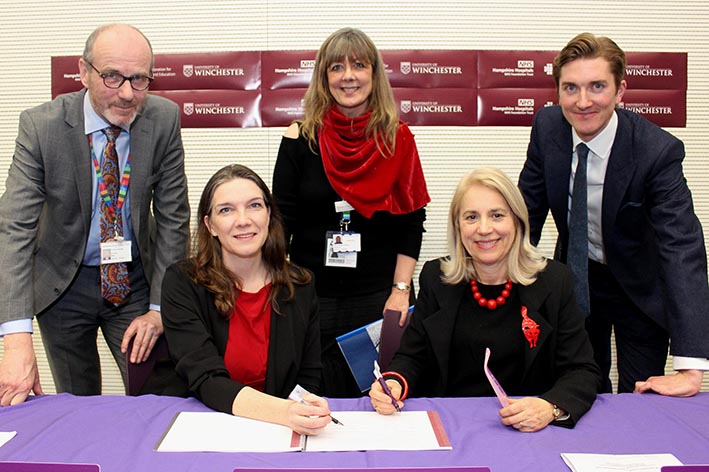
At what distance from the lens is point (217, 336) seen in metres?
2.06

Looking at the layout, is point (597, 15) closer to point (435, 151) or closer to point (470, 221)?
point (435, 151)

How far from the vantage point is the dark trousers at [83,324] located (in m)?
2.52

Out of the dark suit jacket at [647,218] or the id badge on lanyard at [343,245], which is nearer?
the dark suit jacket at [647,218]

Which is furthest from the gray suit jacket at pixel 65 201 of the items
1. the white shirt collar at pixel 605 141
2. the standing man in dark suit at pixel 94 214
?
the white shirt collar at pixel 605 141

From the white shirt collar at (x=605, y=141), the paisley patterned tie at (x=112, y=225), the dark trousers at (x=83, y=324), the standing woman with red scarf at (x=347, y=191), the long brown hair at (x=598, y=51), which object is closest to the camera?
the long brown hair at (x=598, y=51)

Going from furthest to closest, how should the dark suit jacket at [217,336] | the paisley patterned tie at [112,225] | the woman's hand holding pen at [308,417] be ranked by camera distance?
the paisley patterned tie at [112,225] → the dark suit jacket at [217,336] → the woman's hand holding pen at [308,417]

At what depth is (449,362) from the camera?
208cm

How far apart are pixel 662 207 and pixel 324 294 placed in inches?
57.4

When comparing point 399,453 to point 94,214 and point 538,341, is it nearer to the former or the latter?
point 538,341

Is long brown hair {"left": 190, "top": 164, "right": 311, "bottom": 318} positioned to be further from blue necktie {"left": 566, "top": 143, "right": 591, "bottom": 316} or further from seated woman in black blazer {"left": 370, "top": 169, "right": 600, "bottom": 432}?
blue necktie {"left": 566, "top": 143, "right": 591, "bottom": 316}

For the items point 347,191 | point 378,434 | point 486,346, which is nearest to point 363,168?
point 347,191

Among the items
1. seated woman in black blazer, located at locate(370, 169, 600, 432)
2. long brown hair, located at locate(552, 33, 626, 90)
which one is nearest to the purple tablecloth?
seated woman in black blazer, located at locate(370, 169, 600, 432)

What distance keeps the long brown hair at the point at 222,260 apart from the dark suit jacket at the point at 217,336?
0.03m

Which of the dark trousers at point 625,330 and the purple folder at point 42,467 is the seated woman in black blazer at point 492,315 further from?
the purple folder at point 42,467
